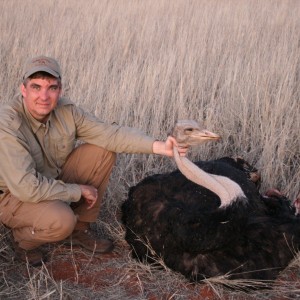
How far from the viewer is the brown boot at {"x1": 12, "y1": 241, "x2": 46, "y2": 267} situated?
3.67 metres

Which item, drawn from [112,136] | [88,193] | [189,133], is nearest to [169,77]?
[112,136]

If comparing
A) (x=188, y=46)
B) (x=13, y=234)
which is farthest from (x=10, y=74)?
(x=13, y=234)

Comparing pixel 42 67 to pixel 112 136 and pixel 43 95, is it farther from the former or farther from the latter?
pixel 112 136

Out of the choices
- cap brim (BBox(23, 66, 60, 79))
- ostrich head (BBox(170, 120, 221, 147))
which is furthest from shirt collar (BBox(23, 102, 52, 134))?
ostrich head (BBox(170, 120, 221, 147))

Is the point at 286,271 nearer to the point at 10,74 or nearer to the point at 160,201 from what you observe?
the point at 160,201

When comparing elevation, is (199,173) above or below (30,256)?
above

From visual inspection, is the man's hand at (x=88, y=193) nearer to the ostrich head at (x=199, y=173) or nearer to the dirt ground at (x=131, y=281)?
the dirt ground at (x=131, y=281)

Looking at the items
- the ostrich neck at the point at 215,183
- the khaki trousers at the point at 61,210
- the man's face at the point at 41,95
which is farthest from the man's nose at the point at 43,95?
the ostrich neck at the point at 215,183

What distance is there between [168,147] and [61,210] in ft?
2.90

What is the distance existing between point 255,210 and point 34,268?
1.72 metres

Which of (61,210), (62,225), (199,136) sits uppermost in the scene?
(199,136)

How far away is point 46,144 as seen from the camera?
376 cm

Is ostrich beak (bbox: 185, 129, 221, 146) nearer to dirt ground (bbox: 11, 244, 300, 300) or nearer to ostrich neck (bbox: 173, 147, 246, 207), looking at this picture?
ostrich neck (bbox: 173, 147, 246, 207)

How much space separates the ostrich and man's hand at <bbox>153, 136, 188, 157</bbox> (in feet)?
0.17
